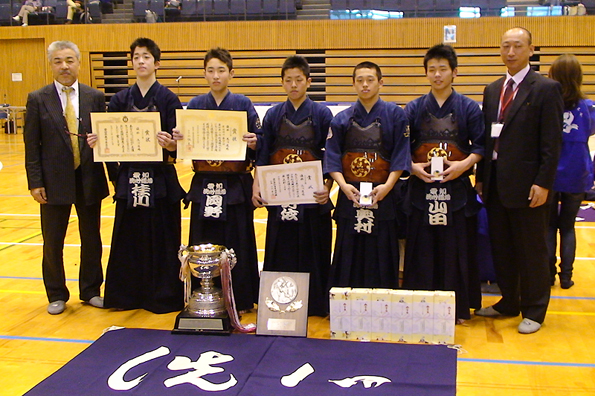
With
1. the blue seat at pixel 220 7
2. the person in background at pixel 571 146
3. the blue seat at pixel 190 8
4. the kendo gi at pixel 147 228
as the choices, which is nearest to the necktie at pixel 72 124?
the kendo gi at pixel 147 228

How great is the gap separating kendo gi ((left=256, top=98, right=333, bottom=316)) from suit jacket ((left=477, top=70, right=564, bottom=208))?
1115 mm

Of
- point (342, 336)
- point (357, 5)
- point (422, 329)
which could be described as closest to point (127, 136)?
point (342, 336)

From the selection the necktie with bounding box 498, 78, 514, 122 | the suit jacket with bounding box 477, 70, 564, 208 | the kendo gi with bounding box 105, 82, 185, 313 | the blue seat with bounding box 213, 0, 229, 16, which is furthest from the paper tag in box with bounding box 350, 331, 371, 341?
the blue seat with bounding box 213, 0, 229, 16

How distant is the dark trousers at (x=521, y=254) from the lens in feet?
12.3

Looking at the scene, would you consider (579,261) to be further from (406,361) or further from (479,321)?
(406,361)

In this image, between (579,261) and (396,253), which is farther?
(579,261)

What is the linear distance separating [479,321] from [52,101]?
321 cm

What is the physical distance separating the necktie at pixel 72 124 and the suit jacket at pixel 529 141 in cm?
277

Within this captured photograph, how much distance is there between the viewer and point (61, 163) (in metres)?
4.05

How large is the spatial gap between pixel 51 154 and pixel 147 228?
0.80 m

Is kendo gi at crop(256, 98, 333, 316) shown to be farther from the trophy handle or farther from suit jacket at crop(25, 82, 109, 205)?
suit jacket at crop(25, 82, 109, 205)

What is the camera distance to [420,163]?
382cm

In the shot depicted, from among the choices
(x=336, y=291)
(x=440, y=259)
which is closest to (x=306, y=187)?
(x=336, y=291)

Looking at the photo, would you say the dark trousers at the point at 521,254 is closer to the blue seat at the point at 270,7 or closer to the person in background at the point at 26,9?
the blue seat at the point at 270,7
